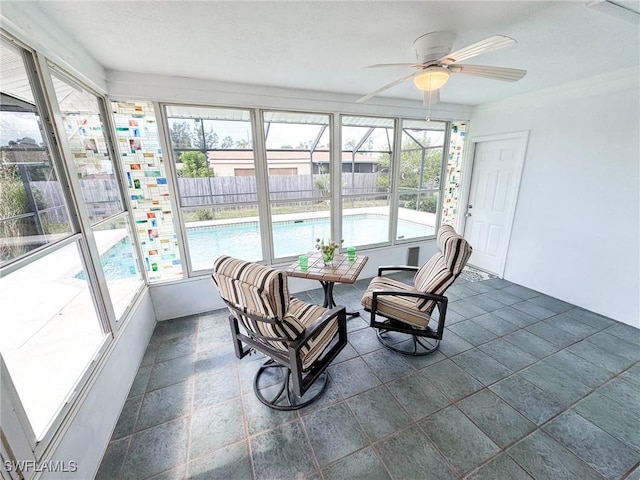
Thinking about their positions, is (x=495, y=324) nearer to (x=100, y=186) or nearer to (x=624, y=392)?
(x=624, y=392)

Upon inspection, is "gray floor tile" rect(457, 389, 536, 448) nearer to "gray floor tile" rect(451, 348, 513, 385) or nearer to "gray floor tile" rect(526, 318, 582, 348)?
"gray floor tile" rect(451, 348, 513, 385)

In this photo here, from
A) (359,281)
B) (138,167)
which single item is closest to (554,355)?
(359,281)

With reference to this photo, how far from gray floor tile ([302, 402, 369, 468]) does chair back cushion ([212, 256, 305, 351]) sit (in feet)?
1.91

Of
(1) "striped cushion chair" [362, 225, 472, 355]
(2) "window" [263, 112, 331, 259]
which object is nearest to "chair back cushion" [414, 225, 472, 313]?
(1) "striped cushion chair" [362, 225, 472, 355]

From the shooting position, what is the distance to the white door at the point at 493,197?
3.54 m

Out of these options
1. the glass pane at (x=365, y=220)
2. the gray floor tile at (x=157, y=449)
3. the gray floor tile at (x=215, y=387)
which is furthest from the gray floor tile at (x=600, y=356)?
the gray floor tile at (x=157, y=449)

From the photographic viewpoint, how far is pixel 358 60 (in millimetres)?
2139

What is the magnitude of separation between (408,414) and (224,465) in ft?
3.98

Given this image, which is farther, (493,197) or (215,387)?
(493,197)

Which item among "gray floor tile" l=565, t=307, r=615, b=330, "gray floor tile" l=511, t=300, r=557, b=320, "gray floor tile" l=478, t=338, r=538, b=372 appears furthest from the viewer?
"gray floor tile" l=511, t=300, r=557, b=320

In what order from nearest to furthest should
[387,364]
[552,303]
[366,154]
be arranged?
1. [387,364]
2. [552,303]
3. [366,154]

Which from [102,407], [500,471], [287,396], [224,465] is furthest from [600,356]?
[102,407]

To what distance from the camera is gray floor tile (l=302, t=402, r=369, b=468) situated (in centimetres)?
153

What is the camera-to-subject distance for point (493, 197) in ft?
12.6
